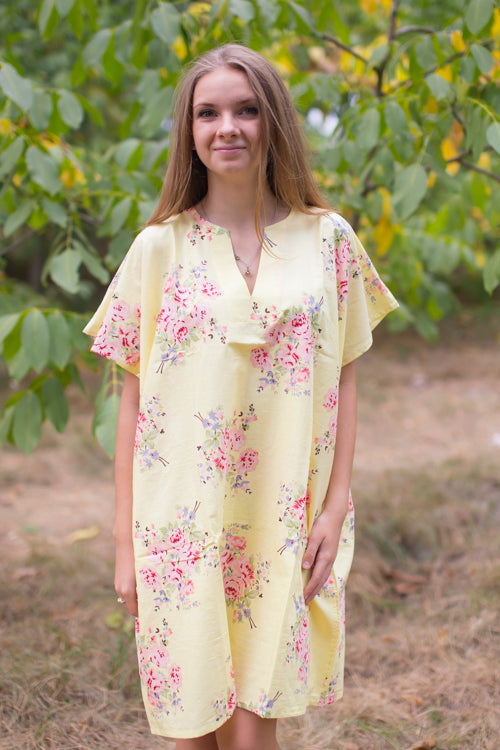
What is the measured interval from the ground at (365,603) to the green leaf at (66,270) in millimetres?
1153

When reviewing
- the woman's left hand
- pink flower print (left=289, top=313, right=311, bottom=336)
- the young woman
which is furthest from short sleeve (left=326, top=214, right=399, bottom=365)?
the woman's left hand

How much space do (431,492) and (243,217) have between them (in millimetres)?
2641

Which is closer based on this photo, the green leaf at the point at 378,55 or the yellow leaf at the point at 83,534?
the green leaf at the point at 378,55

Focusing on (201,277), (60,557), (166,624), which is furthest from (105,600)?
(201,277)

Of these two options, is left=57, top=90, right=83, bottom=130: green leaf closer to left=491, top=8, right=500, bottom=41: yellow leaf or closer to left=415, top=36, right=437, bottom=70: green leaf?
left=415, top=36, right=437, bottom=70: green leaf

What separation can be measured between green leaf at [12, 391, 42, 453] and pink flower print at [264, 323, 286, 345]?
99 centimetres

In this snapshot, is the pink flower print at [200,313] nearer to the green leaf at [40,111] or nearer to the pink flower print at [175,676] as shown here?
the pink flower print at [175,676]

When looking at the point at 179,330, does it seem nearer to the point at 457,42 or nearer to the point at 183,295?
the point at 183,295

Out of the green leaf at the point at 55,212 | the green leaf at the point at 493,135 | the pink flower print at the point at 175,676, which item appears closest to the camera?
the pink flower print at the point at 175,676

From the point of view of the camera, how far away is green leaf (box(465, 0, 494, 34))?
1.94 meters

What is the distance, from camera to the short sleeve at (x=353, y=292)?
4.96 ft

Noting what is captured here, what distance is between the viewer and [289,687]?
1370mm

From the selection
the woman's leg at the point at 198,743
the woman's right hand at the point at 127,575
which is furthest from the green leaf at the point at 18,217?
the woman's leg at the point at 198,743

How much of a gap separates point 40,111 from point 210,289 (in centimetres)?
105
